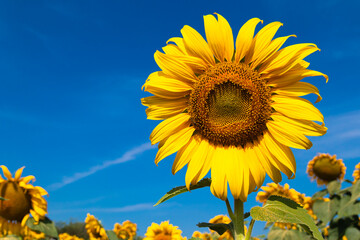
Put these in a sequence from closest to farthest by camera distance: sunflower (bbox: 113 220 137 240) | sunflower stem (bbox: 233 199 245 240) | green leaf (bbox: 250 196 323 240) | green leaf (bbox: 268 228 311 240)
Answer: green leaf (bbox: 250 196 323 240), sunflower stem (bbox: 233 199 245 240), green leaf (bbox: 268 228 311 240), sunflower (bbox: 113 220 137 240)

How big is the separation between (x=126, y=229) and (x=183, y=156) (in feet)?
29.3

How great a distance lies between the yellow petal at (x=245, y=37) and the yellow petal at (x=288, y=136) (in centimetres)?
82

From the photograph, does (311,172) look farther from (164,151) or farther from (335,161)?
(164,151)

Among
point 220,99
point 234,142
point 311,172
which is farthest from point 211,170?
point 311,172

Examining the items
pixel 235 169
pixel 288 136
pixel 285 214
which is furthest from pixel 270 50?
pixel 285 214

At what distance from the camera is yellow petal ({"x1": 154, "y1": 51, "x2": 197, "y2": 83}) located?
12.6 feet

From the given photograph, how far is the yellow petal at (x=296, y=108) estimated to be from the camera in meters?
3.65

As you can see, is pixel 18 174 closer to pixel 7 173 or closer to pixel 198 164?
pixel 7 173

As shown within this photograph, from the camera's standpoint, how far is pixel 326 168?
39.0 feet

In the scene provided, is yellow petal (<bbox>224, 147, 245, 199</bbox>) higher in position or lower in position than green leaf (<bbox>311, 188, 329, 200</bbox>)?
lower

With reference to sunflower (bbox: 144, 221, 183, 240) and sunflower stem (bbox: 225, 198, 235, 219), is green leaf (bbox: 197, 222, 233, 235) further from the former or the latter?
sunflower (bbox: 144, 221, 183, 240)

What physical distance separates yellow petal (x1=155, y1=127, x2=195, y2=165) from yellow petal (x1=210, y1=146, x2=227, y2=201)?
0.37 metres

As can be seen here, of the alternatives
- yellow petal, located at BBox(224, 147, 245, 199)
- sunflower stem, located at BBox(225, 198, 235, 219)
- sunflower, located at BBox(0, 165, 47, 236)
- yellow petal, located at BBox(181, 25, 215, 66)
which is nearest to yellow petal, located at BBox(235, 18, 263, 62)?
yellow petal, located at BBox(181, 25, 215, 66)

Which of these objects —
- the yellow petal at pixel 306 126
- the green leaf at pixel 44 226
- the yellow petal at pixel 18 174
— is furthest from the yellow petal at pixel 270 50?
the yellow petal at pixel 18 174
